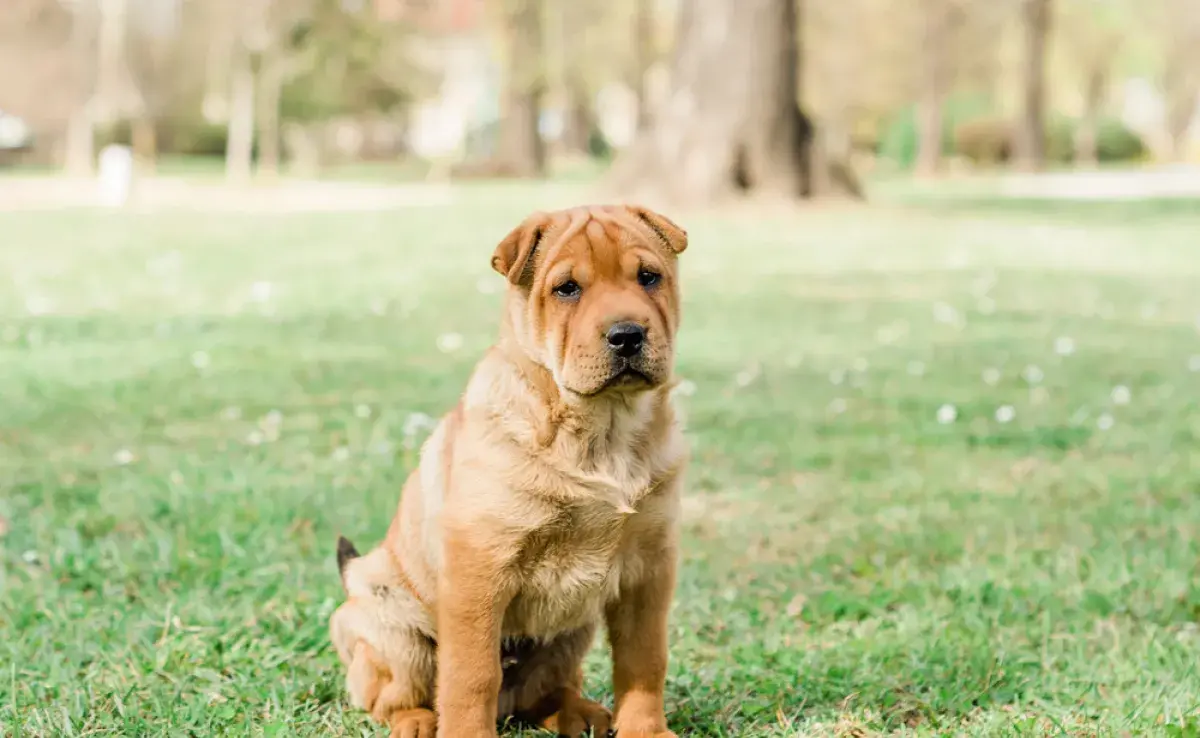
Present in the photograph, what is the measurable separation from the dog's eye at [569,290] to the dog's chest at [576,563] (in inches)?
20.3

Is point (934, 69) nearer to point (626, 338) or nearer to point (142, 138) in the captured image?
point (142, 138)

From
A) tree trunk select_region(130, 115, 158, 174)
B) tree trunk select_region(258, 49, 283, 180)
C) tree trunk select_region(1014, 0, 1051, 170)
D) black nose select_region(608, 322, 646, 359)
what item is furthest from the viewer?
tree trunk select_region(130, 115, 158, 174)

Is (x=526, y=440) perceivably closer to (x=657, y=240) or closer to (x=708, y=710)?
(x=657, y=240)

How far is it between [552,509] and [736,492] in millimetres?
3058

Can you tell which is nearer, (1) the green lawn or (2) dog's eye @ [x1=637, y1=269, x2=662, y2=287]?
(2) dog's eye @ [x1=637, y1=269, x2=662, y2=287]

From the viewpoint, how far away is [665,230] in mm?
3461

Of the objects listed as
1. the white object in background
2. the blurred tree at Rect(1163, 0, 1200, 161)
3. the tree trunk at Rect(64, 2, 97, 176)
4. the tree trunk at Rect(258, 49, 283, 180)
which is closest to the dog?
the white object in background

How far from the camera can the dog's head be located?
10.4ft

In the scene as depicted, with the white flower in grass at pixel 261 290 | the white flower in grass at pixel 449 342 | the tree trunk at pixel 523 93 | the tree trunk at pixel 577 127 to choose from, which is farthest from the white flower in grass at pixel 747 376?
the tree trunk at pixel 577 127

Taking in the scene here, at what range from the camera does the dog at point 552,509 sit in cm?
321

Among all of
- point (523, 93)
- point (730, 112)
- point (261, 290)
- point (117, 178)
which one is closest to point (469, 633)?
point (261, 290)

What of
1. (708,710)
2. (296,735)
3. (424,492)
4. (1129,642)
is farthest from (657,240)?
(1129,642)

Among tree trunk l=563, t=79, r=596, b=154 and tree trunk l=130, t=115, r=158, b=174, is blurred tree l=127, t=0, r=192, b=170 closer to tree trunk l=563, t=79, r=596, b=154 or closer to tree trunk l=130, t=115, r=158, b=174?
tree trunk l=130, t=115, r=158, b=174

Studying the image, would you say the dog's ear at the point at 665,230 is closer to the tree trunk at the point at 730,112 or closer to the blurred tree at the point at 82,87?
the tree trunk at the point at 730,112
